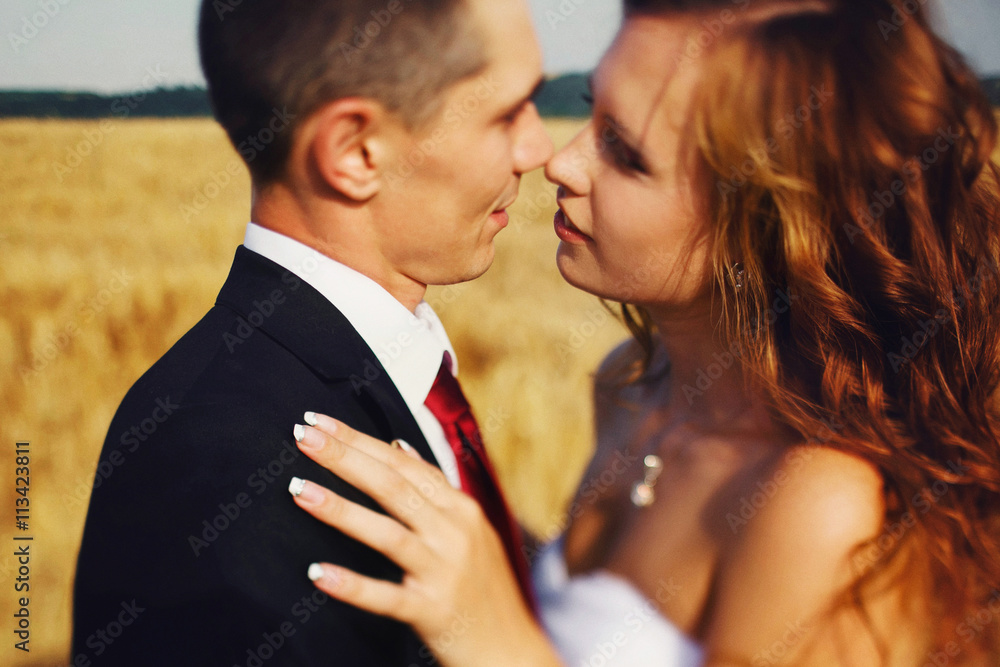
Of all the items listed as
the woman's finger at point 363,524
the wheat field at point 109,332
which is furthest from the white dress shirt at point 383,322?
the wheat field at point 109,332

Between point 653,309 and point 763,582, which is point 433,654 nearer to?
point 763,582

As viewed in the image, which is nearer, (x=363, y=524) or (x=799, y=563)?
(x=363, y=524)

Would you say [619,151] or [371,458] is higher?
[619,151]

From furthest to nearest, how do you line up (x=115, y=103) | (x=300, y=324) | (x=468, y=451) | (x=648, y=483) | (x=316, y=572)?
(x=115, y=103), (x=648, y=483), (x=468, y=451), (x=300, y=324), (x=316, y=572)

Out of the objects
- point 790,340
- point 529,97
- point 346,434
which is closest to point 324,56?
point 529,97

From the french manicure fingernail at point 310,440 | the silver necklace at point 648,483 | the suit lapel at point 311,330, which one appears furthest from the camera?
the silver necklace at point 648,483

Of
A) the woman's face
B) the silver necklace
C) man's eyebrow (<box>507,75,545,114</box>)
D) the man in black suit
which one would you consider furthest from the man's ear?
the silver necklace

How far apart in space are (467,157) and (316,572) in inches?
35.6

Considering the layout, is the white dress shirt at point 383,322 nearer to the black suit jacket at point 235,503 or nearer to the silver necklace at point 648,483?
the black suit jacket at point 235,503

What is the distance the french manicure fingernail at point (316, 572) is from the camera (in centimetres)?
127

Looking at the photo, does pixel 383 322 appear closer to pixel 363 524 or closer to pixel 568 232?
pixel 363 524

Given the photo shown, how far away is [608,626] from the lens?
2096 mm

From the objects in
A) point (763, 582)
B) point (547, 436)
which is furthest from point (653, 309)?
point (547, 436)

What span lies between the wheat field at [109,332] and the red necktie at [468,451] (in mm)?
1948
